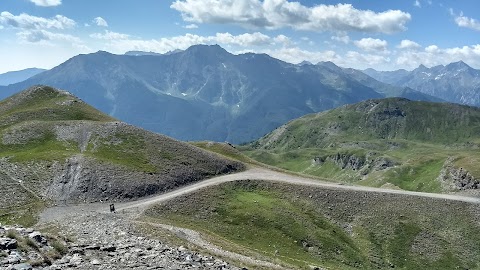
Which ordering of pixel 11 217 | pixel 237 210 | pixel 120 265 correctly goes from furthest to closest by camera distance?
pixel 237 210
pixel 11 217
pixel 120 265

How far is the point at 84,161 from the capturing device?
78.7 meters

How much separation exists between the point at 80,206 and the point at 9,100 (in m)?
77.7

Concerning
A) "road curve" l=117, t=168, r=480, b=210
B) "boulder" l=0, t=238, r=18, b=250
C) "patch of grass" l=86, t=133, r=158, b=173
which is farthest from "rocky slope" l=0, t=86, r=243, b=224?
"boulder" l=0, t=238, r=18, b=250

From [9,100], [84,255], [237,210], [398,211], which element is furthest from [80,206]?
[9,100]

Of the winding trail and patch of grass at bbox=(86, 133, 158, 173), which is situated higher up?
patch of grass at bbox=(86, 133, 158, 173)

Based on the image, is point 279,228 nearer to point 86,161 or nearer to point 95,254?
point 86,161

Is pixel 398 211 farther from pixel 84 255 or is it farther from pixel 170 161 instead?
pixel 84 255

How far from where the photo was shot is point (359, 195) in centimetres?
8531

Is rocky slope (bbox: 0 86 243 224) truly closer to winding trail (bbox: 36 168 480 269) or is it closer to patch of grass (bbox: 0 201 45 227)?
patch of grass (bbox: 0 201 45 227)

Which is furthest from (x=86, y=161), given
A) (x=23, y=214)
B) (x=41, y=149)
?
(x=23, y=214)

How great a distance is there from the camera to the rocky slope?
7056 centimetres

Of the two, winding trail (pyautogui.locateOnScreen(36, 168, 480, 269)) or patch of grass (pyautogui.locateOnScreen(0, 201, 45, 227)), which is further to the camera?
patch of grass (pyautogui.locateOnScreen(0, 201, 45, 227))

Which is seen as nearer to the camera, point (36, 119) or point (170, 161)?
point (170, 161)

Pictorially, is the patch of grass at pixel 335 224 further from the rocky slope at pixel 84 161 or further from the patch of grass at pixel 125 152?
the patch of grass at pixel 125 152
